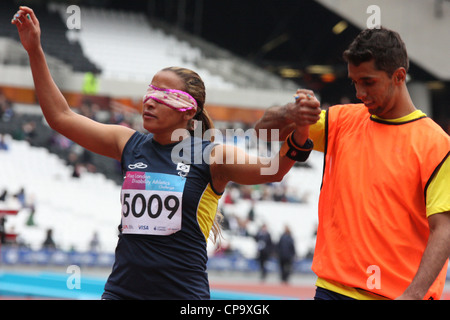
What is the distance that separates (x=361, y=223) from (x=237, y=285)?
15.0 metres

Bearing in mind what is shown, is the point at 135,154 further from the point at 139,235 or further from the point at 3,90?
the point at 3,90

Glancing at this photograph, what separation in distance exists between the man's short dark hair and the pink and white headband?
0.89m

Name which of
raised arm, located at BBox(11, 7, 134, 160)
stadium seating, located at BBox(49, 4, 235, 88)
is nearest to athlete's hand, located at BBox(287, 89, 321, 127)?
raised arm, located at BBox(11, 7, 134, 160)

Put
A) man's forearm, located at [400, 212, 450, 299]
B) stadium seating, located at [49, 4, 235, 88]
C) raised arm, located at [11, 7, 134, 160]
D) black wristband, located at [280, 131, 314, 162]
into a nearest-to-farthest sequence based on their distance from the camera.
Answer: man's forearm, located at [400, 212, 450, 299] → black wristband, located at [280, 131, 314, 162] → raised arm, located at [11, 7, 134, 160] → stadium seating, located at [49, 4, 235, 88]

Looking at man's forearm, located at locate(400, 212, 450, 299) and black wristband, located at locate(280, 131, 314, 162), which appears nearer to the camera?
Answer: man's forearm, located at locate(400, 212, 450, 299)

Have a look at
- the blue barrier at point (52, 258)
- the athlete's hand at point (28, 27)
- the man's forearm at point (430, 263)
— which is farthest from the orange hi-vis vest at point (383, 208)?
the blue barrier at point (52, 258)

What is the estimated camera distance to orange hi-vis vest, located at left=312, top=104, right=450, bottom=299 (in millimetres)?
3527

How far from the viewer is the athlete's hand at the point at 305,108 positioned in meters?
3.09

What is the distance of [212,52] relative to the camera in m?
36.3

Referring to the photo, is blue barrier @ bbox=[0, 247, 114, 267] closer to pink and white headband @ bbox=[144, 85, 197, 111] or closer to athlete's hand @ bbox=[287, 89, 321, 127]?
pink and white headband @ bbox=[144, 85, 197, 111]

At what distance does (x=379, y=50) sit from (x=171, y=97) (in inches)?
44.0

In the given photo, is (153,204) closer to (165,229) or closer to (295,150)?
(165,229)

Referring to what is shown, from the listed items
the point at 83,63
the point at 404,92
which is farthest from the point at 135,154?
the point at 83,63

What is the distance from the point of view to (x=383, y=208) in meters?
3.55
